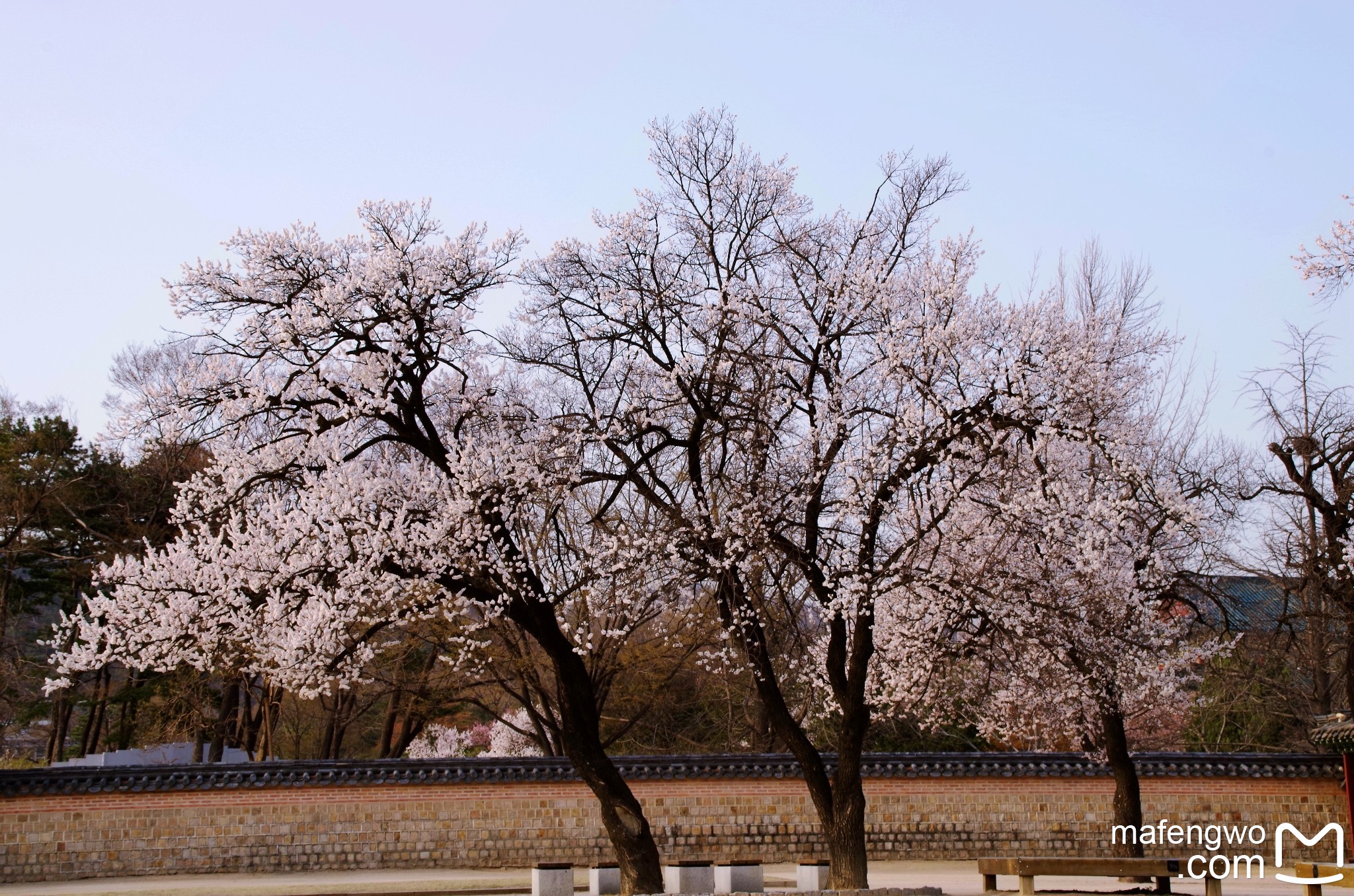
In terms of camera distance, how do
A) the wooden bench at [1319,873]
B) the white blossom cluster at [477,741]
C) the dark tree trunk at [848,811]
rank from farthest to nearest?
the white blossom cluster at [477,741] < the dark tree trunk at [848,811] < the wooden bench at [1319,873]

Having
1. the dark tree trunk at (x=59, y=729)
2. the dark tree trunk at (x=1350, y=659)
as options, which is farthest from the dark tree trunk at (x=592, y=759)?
the dark tree trunk at (x=59, y=729)

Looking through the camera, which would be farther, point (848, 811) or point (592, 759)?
point (592, 759)

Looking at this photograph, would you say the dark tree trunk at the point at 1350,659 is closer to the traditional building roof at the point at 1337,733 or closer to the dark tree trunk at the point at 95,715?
the traditional building roof at the point at 1337,733

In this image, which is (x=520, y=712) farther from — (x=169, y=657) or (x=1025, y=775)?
(x=169, y=657)

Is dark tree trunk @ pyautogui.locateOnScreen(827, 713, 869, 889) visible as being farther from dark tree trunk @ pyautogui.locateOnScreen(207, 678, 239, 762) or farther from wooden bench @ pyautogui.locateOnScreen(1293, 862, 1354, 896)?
dark tree trunk @ pyautogui.locateOnScreen(207, 678, 239, 762)

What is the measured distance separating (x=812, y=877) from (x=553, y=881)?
2.87 m

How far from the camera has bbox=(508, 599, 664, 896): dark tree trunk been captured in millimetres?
12250

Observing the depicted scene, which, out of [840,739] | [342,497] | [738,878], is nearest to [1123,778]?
[840,739]

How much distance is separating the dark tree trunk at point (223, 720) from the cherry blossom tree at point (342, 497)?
13.0 metres

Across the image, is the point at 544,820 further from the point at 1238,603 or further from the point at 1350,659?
the point at 1350,659

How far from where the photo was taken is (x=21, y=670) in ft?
84.4

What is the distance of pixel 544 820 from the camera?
18781mm

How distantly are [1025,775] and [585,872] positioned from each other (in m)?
7.22

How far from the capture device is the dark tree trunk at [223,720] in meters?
25.1
